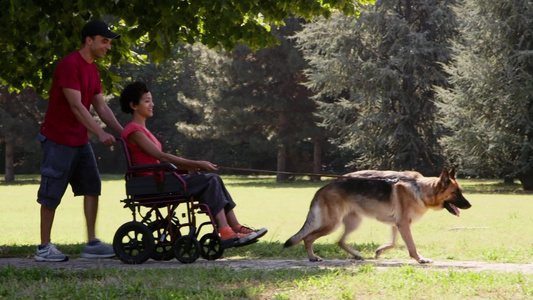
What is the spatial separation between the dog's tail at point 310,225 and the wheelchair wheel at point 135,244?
4.92ft

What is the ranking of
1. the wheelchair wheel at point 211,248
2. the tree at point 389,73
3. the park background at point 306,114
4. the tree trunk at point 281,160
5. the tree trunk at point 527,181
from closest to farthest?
the park background at point 306,114
the wheelchair wheel at point 211,248
the tree trunk at point 527,181
the tree at point 389,73
the tree trunk at point 281,160

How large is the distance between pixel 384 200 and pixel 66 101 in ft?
11.7

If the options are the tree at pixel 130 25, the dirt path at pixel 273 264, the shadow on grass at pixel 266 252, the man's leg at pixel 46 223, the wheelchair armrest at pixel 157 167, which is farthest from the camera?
the tree at pixel 130 25

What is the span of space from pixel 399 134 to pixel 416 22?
5.51 meters

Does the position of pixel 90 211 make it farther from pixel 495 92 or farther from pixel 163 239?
pixel 495 92

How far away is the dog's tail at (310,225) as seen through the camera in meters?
9.17

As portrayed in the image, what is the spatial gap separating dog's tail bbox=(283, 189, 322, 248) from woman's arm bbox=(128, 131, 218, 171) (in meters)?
1.27

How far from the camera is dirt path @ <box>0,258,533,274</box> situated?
8266 mm

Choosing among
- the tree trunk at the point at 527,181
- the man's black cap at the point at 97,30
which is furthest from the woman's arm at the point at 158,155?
the tree trunk at the point at 527,181

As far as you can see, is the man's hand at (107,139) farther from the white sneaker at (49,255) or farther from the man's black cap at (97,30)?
the white sneaker at (49,255)

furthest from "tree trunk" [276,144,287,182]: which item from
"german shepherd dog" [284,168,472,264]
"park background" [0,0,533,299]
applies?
"german shepherd dog" [284,168,472,264]

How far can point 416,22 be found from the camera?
4012cm

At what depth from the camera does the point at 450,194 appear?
9289mm

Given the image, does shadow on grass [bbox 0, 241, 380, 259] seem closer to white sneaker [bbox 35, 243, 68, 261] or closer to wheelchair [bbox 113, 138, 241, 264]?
white sneaker [bbox 35, 243, 68, 261]
